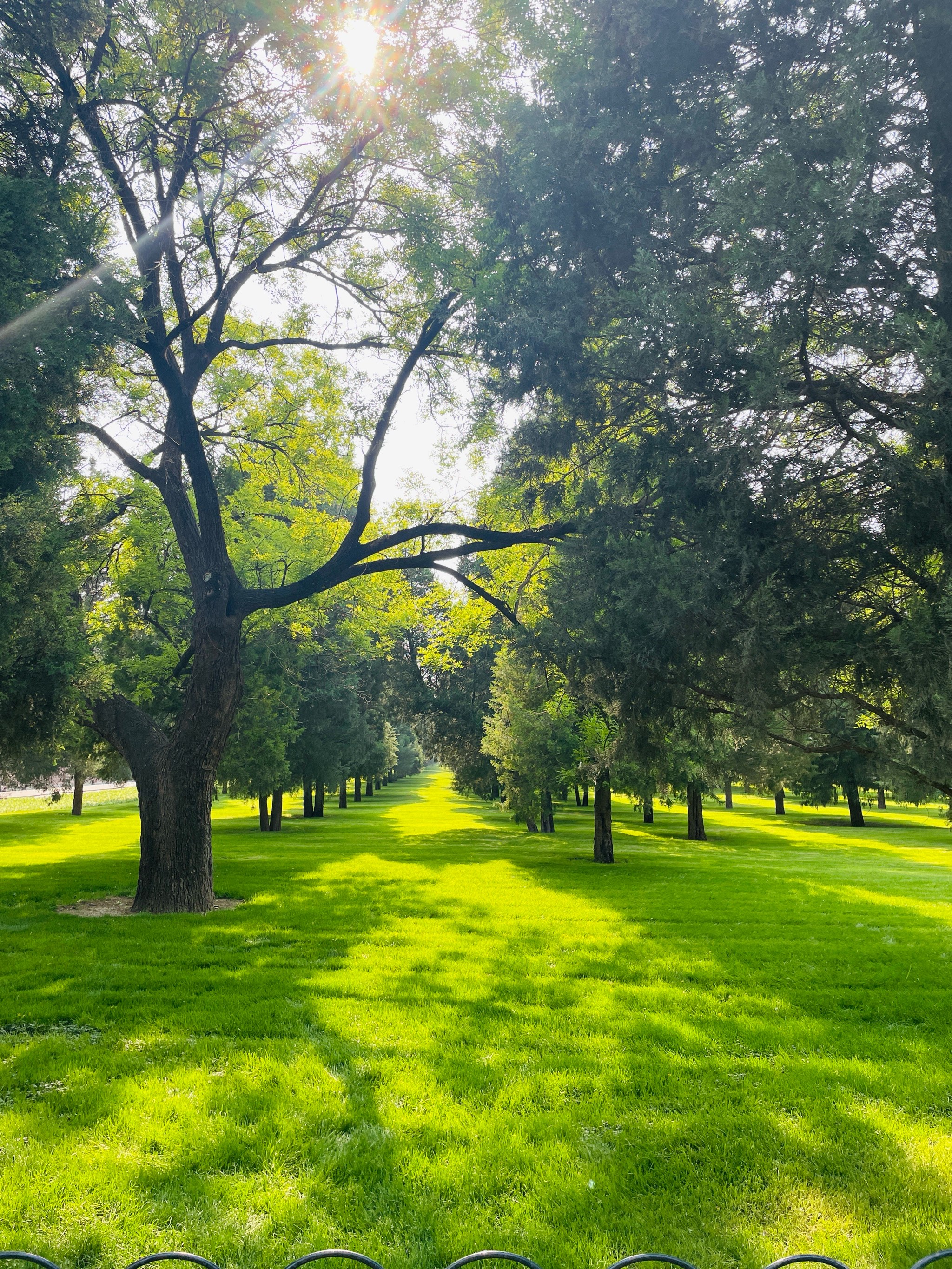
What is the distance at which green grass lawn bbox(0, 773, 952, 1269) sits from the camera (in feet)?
11.3

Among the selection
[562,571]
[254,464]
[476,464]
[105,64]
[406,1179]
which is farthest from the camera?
[254,464]

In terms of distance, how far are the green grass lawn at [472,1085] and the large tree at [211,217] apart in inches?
114

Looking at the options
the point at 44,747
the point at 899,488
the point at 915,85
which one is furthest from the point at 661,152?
the point at 44,747

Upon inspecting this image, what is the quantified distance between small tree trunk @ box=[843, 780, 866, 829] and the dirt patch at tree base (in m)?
35.3

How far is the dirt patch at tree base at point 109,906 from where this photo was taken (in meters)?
11.5

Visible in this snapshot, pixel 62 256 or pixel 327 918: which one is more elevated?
pixel 62 256

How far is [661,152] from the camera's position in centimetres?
614

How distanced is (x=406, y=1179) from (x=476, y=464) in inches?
282

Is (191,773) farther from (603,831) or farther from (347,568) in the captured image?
(603,831)

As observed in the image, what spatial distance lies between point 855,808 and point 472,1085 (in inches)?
1631

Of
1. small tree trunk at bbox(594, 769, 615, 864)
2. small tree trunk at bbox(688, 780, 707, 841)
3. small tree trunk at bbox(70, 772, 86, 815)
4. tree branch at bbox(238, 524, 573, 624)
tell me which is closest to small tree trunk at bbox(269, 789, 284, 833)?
small tree trunk at bbox(70, 772, 86, 815)

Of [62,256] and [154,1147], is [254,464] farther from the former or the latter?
[154,1147]

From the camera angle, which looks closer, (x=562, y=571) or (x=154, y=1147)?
(x=154, y=1147)

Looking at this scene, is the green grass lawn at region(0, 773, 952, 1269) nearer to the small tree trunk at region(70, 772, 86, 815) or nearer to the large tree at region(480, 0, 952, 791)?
the large tree at region(480, 0, 952, 791)
